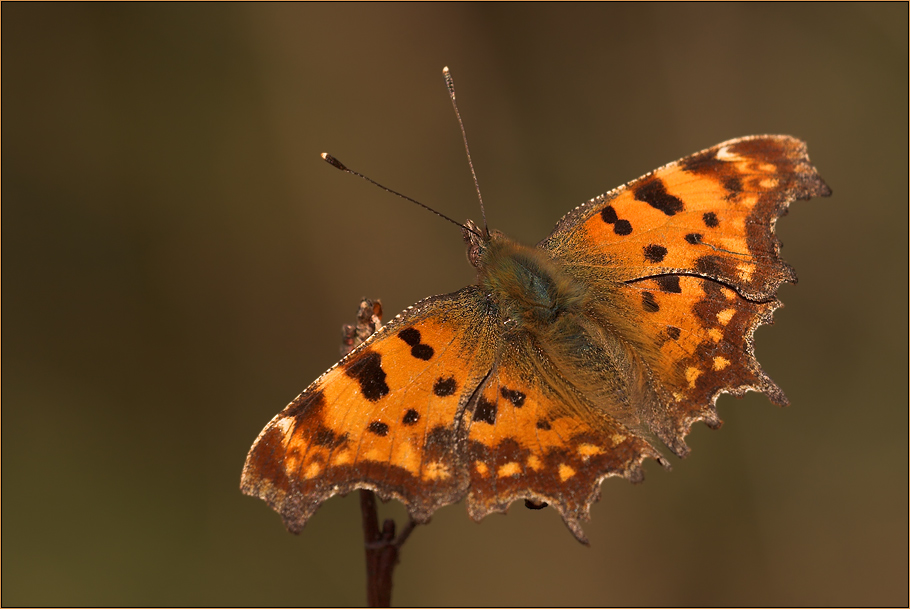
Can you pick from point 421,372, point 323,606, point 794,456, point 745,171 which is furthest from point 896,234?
point 323,606

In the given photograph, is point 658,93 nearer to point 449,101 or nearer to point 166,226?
point 449,101

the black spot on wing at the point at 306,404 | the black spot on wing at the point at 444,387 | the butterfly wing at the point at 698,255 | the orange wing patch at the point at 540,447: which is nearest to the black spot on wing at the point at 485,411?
the orange wing patch at the point at 540,447

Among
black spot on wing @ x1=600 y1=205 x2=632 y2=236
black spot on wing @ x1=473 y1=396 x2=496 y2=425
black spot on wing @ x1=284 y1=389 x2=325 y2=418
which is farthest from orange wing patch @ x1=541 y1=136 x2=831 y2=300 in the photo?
black spot on wing @ x1=284 y1=389 x2=325 y2=418

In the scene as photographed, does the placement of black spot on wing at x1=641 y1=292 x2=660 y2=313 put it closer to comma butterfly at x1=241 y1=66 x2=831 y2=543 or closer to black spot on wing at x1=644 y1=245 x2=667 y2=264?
comma butterfly at x1=241 y1=66 x2=831 y2=543

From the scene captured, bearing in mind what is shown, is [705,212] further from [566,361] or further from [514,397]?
[514,397]

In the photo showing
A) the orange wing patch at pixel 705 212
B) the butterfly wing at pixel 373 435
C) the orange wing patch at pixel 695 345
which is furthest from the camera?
the orange wing patch at pixel 705 212

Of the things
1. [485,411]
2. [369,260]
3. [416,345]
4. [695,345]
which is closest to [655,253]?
[695,345]

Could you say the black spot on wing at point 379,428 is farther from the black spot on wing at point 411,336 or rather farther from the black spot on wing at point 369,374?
the black spot on wing at point 411,336
